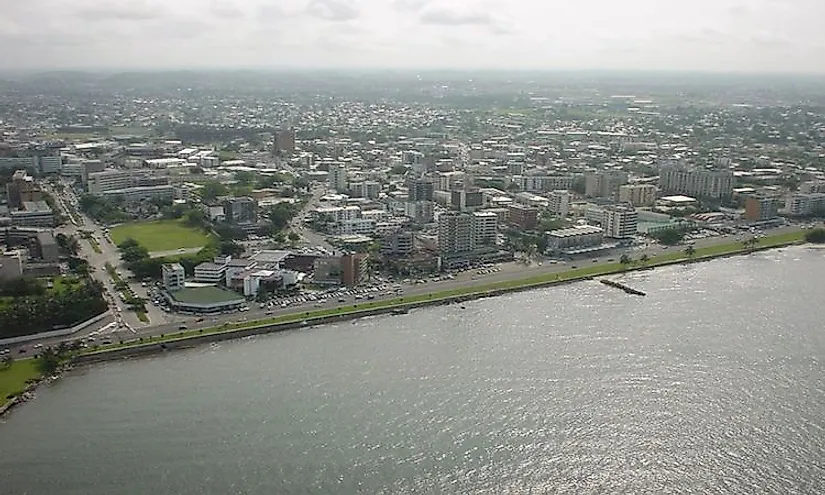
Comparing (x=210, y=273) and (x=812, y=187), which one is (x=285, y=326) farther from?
(x=812, y=187)

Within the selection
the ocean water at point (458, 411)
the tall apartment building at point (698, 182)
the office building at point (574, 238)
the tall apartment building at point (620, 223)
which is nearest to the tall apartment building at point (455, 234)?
the office building at point (574, 238)

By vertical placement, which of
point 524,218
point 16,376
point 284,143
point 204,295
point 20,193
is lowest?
point 16,376

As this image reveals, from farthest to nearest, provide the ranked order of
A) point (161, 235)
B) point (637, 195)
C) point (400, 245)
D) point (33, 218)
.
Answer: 1. point (637, 195)
2. point (33, 218)
3. point (161, 235)
4. point (400, 245)

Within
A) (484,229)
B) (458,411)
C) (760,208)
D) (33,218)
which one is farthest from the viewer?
(760,208)

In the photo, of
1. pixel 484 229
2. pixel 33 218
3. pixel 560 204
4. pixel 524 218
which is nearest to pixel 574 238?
pixel 484 229

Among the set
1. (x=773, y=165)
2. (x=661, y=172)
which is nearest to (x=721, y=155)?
(x=773, y=165)

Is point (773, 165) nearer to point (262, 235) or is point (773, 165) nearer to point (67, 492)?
point (262, 235)

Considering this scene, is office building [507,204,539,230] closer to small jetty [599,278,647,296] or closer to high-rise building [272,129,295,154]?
small jetty [599,278,647,296]

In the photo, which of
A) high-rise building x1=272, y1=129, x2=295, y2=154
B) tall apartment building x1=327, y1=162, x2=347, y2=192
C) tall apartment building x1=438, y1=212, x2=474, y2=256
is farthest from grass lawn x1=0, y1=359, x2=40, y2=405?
high-rise building x1=272, y1=129, x2=295, y2=154
